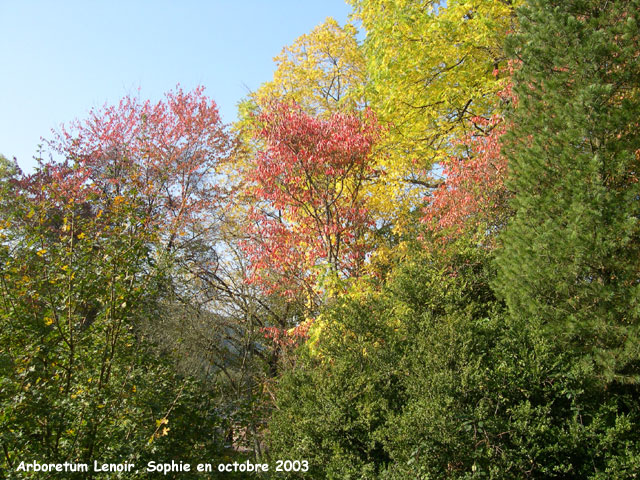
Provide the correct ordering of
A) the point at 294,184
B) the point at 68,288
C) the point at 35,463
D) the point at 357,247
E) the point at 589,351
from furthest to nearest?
the point at 357,247
the point at 294,184
the point at 589,351
the point at 68,288
the point at 35,463

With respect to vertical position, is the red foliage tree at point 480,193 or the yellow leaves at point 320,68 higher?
the yellow leaves at point 320,68

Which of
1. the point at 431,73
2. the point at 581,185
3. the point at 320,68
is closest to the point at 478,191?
the point at 581,185

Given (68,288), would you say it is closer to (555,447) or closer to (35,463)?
(35,463)

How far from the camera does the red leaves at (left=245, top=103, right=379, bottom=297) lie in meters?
6.96

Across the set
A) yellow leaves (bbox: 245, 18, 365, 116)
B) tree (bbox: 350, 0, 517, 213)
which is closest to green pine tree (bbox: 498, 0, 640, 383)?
tree (bbox: 350, 0, 517, 213)

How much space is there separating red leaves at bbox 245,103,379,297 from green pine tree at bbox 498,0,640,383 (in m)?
2.96

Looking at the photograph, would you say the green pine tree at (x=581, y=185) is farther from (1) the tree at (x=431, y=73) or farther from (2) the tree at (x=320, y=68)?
(2) the tree at (x=320, y=68)

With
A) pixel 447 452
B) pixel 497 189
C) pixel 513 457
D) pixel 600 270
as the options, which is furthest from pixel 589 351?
pixel 497 189

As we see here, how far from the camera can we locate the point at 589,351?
374cm

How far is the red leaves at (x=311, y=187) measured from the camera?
22.8ft

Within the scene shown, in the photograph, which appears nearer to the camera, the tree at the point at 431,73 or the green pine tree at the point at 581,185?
the green pine tree at the point at 581,185

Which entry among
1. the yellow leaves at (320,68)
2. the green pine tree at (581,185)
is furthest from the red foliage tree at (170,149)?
the green pine tree at (581,185)

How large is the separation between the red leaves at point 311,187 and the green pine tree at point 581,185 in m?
2.96

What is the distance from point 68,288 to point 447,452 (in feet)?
10.1
